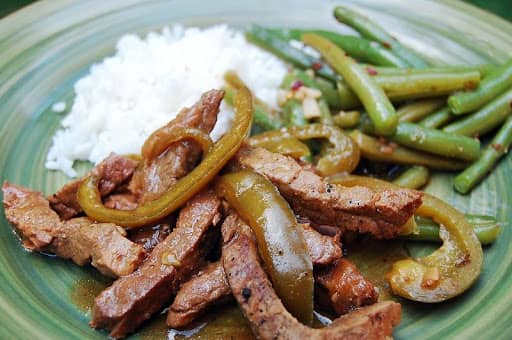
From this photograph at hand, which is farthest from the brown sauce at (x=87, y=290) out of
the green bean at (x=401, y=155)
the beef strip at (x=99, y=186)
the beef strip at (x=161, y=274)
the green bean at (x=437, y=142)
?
the green bean at (x=437, y=142)

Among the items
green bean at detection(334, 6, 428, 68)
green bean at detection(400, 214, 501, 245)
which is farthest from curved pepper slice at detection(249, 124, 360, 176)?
green bean at detection(334, 6, 428, 68)

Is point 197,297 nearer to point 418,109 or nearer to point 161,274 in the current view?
point 161,274

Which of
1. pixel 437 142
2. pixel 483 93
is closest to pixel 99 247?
pixel 437 142

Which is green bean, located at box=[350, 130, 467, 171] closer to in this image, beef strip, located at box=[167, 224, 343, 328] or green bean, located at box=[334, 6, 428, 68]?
green bean, located at box=[334, 6, 428, 68]

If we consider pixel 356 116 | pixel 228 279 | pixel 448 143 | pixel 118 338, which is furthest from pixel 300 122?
pixel 118 338

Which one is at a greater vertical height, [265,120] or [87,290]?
[265,120]

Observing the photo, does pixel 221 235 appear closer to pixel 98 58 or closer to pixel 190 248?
pixel 190 248
